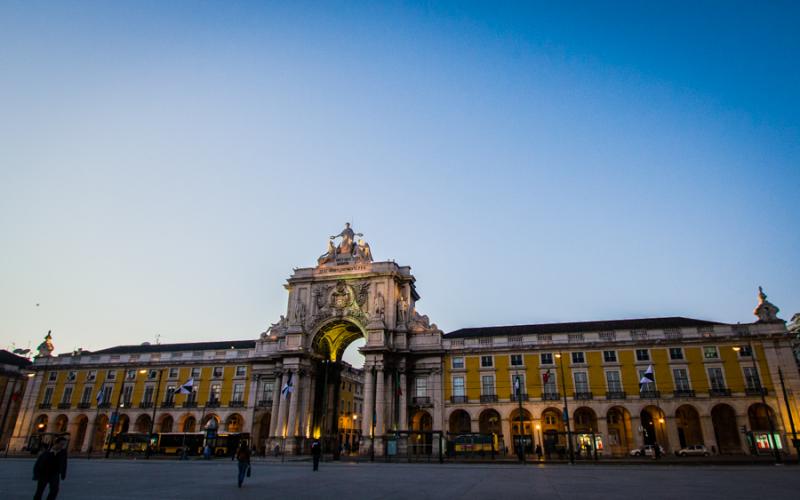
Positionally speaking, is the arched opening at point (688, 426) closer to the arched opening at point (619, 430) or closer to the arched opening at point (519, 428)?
the arched opening at point (619, 430)

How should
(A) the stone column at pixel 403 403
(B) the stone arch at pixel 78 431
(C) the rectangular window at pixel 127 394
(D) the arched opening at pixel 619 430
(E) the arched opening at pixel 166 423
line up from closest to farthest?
(D) the arched opening at pixel 619 430, (A) the stone column at pixel 403 403, (E) the arched opening at pixel 166 423, (C) the rectangular window at pixel 127 394, (B) the stone arch at pixel 78 431

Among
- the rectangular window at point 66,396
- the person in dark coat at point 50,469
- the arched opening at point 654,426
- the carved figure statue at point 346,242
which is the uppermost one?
the carved figure statue at point 346,242

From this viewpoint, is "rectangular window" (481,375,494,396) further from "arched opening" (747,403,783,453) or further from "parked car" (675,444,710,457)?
"arched opening" (747,403,783,453)

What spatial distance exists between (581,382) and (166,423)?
56092mm

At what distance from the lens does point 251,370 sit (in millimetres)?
67625

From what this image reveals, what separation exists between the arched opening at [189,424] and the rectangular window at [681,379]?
61.3 meters

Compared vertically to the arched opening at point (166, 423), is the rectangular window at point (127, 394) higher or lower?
higher

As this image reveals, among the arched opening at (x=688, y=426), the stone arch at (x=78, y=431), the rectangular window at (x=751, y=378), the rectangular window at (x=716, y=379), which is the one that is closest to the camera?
the rectangular window at (x=751, y=378)

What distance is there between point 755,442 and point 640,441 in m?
10.1

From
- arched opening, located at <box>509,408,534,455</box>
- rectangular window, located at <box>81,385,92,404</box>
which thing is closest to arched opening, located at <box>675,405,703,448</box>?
arched opening, located at <box>509,408,534,455</box>

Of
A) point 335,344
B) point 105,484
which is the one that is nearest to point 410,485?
point 105,484

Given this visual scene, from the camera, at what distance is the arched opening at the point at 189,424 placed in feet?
223

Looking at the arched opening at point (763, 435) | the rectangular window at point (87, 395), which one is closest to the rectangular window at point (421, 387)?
the arched opening at point (763, 435)

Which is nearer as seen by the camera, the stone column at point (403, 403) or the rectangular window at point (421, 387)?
the stone column at point (403, 403)
